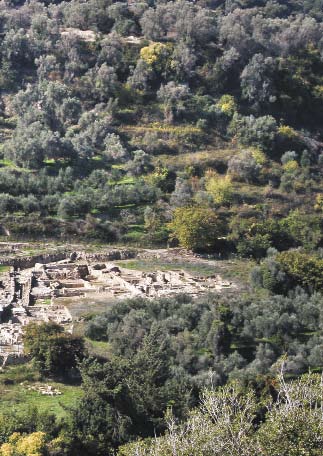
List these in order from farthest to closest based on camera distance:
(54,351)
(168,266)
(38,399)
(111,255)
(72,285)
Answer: (111,255)
(168,266)
(72,285)
(54,351)
(38,399)

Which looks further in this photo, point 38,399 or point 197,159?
point 197,159

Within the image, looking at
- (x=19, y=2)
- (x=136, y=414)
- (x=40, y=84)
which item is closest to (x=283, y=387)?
(x=136, y=414)

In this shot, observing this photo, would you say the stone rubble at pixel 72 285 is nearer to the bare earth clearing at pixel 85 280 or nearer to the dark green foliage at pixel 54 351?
the bare earth clearing at pixel 85 280

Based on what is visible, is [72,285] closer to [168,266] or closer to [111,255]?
[111,255]

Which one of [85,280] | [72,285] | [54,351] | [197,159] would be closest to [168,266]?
[85,280]

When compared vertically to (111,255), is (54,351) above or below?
above

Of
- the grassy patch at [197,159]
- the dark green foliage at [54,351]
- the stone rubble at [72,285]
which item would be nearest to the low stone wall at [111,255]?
the stone rubble at [72,285]

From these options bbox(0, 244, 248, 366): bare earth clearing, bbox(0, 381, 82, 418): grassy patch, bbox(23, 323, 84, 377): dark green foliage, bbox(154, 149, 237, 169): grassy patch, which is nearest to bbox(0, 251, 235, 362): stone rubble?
bbox(0, 244, 248, 366): bare earth clearing

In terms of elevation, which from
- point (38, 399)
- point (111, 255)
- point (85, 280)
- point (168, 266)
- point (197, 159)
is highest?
point (197, 159)

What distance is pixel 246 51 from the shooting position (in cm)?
7506

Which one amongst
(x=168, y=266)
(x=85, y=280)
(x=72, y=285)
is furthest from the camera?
(x=168, y=266)

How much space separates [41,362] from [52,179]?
25922 millimetres

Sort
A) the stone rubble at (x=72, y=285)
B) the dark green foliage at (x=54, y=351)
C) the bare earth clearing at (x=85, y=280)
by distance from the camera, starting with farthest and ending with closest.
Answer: the bare earth clearing at (x=85, y=280) → the stone rubble at (x=72, y=285) → the dark green foliage at (x=54, y=351)

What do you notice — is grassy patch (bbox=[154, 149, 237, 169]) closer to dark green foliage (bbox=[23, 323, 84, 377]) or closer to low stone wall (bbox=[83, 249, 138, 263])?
low stone wall (bbox=[83, 249, 138, 263])
